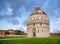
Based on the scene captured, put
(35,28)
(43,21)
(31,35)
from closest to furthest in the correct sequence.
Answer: (31,35)
(35,28)
(43,21)

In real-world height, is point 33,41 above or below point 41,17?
below

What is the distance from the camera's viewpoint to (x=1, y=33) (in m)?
6.68

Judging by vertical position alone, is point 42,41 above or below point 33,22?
below

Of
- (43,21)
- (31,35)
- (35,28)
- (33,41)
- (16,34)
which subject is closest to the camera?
(33,41)

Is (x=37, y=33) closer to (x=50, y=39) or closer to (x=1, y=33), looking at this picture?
(x=50, y=39)

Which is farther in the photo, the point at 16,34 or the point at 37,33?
the point at 37,33

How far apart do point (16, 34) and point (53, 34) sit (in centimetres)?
132

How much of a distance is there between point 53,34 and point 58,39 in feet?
0.90

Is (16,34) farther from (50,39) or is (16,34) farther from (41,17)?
(41,17)

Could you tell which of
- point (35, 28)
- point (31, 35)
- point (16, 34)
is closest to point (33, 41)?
point (16, 34)

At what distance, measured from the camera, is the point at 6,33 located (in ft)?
22.1

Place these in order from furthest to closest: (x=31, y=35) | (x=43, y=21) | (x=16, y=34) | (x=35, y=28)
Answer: (x=43, y=21) → (x=35, y=28) → (x=31, y=35) → (x=16, y=34)

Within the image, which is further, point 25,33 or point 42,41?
point 25,33

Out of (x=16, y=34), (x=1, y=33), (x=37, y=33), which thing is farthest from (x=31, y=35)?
(x=1, y=33)
